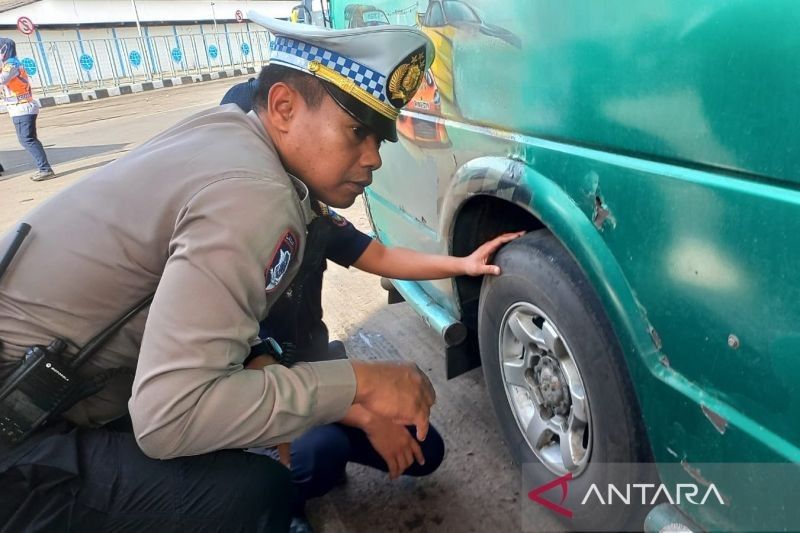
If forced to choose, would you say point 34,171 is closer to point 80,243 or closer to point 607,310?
point 80,243

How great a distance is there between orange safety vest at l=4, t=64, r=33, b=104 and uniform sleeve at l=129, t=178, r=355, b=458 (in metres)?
7.85

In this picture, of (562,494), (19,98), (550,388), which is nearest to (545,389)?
(550,388)

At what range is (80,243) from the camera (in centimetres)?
132

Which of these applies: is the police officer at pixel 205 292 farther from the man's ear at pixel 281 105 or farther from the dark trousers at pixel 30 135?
the dark trousers at pixel 30 135

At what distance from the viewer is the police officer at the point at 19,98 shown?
7324 millimetres

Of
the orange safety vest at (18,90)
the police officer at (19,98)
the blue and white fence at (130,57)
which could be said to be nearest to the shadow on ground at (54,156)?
the police officer at (19,98)

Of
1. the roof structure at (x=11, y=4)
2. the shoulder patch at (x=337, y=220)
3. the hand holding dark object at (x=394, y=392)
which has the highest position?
the roof structure at (x=11, y=4)

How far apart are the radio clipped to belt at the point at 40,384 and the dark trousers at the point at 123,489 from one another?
59 mm

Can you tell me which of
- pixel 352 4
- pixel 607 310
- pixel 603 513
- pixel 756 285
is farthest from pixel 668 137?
pixel 352 4

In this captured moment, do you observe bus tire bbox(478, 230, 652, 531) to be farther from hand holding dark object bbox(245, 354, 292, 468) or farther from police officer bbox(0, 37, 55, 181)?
police officer bbox(0, 37, 55, 181)

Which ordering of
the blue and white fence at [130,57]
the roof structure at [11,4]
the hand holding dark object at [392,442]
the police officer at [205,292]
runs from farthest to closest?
1. the roof structure at [11,4]
2. the blue and white fence at [130,57]
3. the hand holding dark object at [392,442]
4. the police officer at [205,292]

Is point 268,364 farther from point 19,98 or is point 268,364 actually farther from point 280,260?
point 19,98

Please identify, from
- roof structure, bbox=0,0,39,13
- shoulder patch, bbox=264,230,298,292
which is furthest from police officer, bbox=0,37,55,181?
roof structure, bbox=0,0,39,13

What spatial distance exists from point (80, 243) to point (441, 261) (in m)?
1.11
